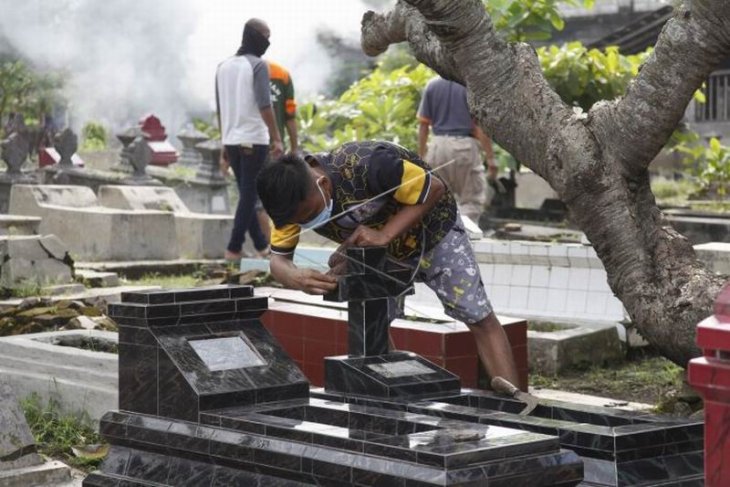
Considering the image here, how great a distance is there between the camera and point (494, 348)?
671 cm

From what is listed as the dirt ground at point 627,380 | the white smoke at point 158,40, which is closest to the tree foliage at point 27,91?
the white smoke at point 158,40

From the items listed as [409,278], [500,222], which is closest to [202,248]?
[500,222]

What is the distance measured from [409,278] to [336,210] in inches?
18.0

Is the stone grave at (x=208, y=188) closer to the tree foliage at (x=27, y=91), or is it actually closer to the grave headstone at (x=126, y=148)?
the grave headstone at (x=126, y=148)

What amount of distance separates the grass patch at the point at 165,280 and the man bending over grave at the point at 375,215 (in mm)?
5479

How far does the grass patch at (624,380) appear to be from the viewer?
8.41 meters

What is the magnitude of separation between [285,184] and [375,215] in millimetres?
582

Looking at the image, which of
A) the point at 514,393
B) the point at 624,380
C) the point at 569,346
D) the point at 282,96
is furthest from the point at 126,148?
the point at 514,393

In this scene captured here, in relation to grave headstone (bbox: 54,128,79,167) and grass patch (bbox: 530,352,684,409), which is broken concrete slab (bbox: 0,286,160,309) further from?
grave headstone (bbox: 54,128,79,167)

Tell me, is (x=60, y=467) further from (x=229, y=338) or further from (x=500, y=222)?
(x=500, y=222)

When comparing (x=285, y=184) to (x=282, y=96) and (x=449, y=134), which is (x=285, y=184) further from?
(x=282, y=96)

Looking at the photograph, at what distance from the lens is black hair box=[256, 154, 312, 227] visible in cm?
595

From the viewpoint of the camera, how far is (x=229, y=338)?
6.13 meters

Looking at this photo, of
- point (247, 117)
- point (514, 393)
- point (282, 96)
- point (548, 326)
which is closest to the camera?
point (514, 393)
